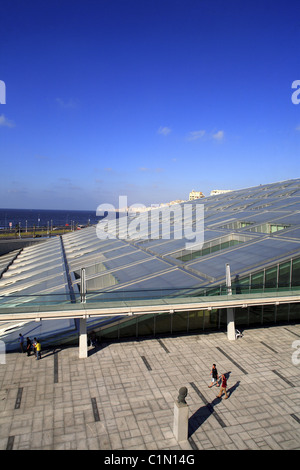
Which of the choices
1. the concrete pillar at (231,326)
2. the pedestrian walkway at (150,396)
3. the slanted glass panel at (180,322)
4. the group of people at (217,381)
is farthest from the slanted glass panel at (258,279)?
the group of people at (217,381)

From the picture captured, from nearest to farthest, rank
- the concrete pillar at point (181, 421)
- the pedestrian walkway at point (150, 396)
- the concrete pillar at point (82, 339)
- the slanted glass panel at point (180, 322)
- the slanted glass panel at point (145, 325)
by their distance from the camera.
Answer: the concrete pillar at point (181, 421) → the pedestrian walkway at point (150, 396) → the concrete pillar at point (82, 339) → the slanted glass panel at point (145, 325) → the slanted glass panel at point (180, 322)

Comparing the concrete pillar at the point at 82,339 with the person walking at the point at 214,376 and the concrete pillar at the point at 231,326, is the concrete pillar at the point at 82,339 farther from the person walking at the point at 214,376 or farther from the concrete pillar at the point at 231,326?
the concrete pillar at the point at 231,326

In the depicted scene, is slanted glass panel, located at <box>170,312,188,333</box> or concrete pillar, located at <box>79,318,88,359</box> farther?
slanted glass panel, located at <box>170,312,188,333</box>

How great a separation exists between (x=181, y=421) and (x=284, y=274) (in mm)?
11392

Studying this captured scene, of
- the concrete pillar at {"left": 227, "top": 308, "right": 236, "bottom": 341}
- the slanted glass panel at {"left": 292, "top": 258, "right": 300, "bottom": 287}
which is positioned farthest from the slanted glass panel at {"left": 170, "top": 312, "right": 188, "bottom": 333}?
the slanted glass panel at {"left": 292, "top": 258, "right": 300, "bottom": 287}

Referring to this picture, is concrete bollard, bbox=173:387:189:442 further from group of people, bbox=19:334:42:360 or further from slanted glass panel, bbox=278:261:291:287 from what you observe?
slanted glass panel, bbox=278:261:291:287

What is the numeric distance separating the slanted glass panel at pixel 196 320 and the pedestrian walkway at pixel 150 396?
1.16 metres

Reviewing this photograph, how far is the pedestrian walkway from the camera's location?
34.5ft

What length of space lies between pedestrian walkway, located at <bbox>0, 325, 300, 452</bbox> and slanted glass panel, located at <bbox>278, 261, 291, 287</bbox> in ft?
10.6

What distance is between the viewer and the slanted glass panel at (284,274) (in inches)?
723

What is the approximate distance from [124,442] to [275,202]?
3278 centimetres

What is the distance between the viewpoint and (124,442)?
10352 mm

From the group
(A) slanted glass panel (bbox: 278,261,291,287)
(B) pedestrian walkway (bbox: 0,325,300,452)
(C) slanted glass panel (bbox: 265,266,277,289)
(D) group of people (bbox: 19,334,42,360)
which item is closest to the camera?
(B) pedestrian walkway (bbox: 0,325,300,452)
